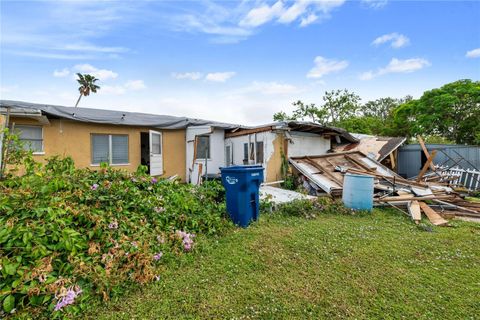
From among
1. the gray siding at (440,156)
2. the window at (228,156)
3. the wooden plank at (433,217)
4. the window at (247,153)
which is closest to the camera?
the wooden plank at (433,217)

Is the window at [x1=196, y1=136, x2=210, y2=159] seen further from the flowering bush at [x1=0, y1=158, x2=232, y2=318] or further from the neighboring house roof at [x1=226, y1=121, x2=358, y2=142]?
the flowering bush at [x1=0, y1=158, x2=232, y2=318]

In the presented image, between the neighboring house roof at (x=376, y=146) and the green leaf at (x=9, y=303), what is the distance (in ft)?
36.6

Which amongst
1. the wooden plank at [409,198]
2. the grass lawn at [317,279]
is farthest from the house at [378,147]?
the grass lawn at [317,279]

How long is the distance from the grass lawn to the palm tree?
73.7ft

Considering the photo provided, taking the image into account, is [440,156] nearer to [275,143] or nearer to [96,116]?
[275,143]

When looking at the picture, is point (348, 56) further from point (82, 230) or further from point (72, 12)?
point (82, 230)

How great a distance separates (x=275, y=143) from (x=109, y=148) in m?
6.24

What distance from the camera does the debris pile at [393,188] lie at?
5340 millimetres

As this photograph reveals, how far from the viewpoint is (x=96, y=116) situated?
7.48m

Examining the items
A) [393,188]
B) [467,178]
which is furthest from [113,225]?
[467,178]

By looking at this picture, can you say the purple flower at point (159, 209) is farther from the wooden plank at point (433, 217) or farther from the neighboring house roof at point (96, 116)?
the wooden plank at point (433, 217)

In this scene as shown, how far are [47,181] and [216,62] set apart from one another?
347 inches

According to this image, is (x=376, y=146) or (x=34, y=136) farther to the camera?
(x=376, y=146)

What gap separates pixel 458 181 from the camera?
28.9 ft
